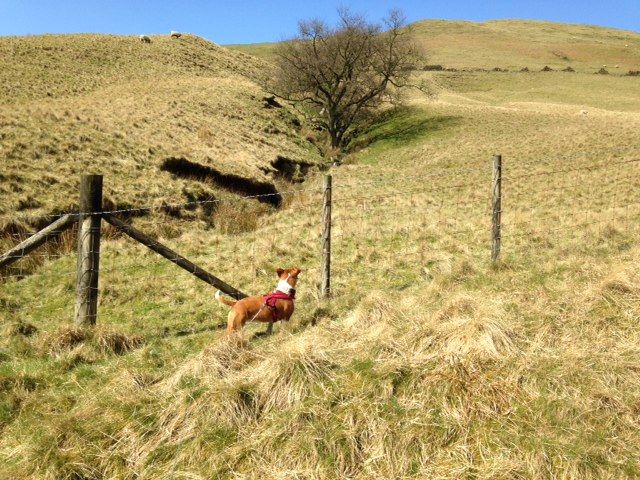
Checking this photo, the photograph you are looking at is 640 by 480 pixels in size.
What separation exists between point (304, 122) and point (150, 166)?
78.4 feet

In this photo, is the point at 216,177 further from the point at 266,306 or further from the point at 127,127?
the point at 266,306

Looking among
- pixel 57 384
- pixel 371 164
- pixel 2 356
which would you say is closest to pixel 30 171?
pixel 2 356

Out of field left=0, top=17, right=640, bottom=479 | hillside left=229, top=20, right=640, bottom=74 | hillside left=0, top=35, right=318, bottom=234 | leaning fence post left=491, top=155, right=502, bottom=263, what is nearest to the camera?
field left=0, top=17, right=640, bottom=479

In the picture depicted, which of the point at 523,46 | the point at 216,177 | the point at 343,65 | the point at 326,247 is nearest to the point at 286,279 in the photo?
the point at 326,247

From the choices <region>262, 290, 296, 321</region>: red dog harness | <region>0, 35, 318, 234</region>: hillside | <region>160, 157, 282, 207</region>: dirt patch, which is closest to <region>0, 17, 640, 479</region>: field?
<region>262, 290, 296, 321</region>: red dog harness

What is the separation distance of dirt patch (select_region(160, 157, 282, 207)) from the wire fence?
160cm

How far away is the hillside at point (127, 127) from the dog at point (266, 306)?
7650 millimetres

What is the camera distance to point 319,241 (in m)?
12.7

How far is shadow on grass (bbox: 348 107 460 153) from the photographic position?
115 ft

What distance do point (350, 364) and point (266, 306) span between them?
1904 millimetres

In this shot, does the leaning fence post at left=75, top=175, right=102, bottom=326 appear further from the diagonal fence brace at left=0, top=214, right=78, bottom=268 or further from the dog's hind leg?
the dog's hind leg

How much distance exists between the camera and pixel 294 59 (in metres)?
36.8

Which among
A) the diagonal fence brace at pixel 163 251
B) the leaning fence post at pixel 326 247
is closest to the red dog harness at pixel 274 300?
the diagonal fence brace at pixel 163 251

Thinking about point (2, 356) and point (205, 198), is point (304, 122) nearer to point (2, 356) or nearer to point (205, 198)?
point (205, 198)
